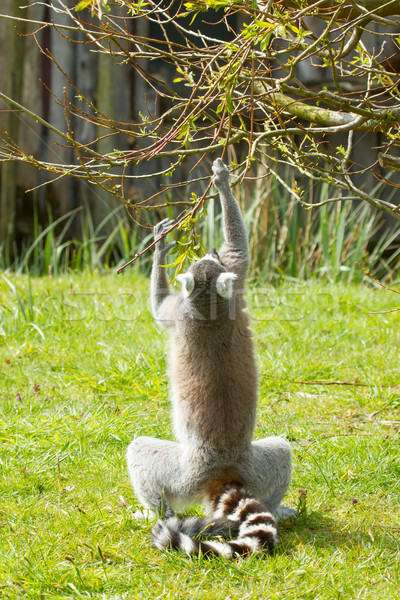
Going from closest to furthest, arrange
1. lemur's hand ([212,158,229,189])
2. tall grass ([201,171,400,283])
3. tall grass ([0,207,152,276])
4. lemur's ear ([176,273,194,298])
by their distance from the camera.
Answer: lemur's ear ([176,273,194,298]) < lemur's hand ([212,158,229,189]) < tall grass ([201,171,400,283]) < tall grass ([0,207,152,276])

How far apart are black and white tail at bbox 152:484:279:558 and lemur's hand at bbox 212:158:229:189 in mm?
1442

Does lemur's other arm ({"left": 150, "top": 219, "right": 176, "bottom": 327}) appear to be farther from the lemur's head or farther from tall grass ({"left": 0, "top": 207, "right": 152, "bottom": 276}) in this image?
tall grass ({"left": 0, "top": 207, "right": 152, "bottom": 276})

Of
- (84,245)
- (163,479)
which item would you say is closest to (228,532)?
(163,479)

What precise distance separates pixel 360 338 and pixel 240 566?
310 centimetres

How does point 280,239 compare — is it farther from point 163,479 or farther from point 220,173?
point 163,479

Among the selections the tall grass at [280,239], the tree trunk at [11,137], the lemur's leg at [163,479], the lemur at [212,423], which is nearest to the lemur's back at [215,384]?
the lemur at [212,423]

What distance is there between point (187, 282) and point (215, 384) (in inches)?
18.9

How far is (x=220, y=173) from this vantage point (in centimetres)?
306

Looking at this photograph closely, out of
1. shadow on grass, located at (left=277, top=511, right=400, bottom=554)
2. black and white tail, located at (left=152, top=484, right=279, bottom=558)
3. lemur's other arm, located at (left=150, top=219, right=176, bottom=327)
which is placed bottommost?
shadow on grass, located at (left=277, top=511, right=400, bottom=554)

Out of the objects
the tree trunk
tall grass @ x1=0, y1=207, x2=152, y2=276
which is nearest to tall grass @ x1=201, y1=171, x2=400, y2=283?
tall grass @ x1=0, y1=207, x2=152, y2=276

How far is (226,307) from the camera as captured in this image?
117 inches

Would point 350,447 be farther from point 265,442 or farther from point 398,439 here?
point 265,442

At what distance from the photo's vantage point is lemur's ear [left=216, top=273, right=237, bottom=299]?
282 centimetres

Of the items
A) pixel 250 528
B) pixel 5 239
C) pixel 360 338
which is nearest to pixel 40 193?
pixel 5 239
